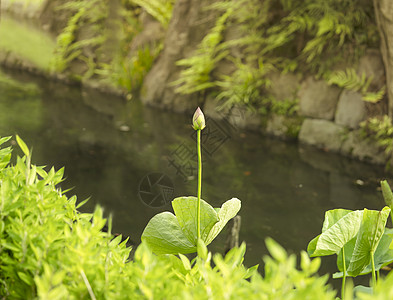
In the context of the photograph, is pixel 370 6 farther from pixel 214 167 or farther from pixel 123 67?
pixel 123 67

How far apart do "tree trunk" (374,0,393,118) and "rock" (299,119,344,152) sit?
0.74m

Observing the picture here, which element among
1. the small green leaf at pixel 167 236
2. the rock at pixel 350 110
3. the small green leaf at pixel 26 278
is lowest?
the rock at pixel 350 110

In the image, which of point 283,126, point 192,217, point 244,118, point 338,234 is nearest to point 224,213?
point 192,217

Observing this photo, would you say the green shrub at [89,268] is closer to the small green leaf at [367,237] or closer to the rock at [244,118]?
the small green leaf at [367,237]

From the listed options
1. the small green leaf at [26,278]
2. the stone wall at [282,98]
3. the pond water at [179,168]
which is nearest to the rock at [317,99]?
the stone wall at [282,98]

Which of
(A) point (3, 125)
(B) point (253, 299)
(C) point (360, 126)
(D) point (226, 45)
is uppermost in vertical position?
(B) point (253, 299)

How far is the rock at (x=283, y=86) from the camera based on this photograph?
6.73 m

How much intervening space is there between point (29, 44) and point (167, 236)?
9395 mm

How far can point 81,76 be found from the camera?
30.2 ft

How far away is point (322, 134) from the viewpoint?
20.5 feet

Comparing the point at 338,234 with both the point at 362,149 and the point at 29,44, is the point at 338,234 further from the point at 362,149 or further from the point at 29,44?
the point at 29,44

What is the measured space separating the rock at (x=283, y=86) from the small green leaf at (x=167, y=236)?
5.59m

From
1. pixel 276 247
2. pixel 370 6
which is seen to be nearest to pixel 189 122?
pixel 370 6

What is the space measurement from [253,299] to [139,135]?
577cm
